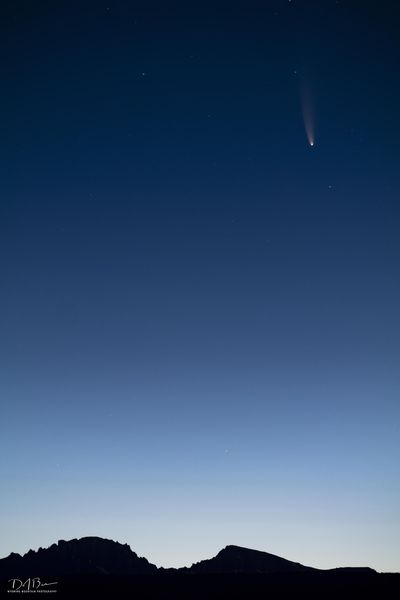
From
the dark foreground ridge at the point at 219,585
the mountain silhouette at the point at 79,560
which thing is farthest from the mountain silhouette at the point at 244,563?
the dark foreground ridge at the point at 219,585

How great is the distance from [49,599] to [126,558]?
240 feet

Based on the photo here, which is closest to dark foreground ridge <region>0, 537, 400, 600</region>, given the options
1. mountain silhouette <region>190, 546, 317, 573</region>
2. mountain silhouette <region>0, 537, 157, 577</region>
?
mountain silhouette <region>190, 546, 317, 573</region>

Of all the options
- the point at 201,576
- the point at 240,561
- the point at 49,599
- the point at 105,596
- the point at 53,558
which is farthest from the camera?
the point at 53,558

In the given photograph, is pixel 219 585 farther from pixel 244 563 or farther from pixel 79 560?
pixel 79 560

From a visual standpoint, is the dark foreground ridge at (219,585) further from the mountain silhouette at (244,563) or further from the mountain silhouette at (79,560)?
the mountain silhouette at (79,560)

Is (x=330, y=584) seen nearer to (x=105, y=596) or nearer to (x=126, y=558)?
(x=105, y=596)

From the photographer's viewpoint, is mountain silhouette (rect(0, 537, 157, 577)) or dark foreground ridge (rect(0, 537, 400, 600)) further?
mountain silhouette (rect(0, 537, 157, 577))

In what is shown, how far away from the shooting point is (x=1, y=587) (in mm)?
54500

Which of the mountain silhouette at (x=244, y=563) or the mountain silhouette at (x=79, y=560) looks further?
the mountain silhouette at (x=79, y=560)

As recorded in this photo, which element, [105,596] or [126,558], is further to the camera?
[126,558]

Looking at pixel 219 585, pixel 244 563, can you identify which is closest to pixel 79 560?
pixel 244 563

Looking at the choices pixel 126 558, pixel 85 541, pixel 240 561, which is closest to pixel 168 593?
pixel 240 561

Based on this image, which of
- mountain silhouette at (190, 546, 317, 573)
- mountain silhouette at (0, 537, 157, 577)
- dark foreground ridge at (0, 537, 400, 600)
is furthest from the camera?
mountain silhouette at (0, 537, 157, 577)

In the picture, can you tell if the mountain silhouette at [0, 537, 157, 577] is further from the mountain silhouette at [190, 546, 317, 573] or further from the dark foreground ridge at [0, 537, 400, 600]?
the dark foreground ridge at [0, 537, 400, 600]
